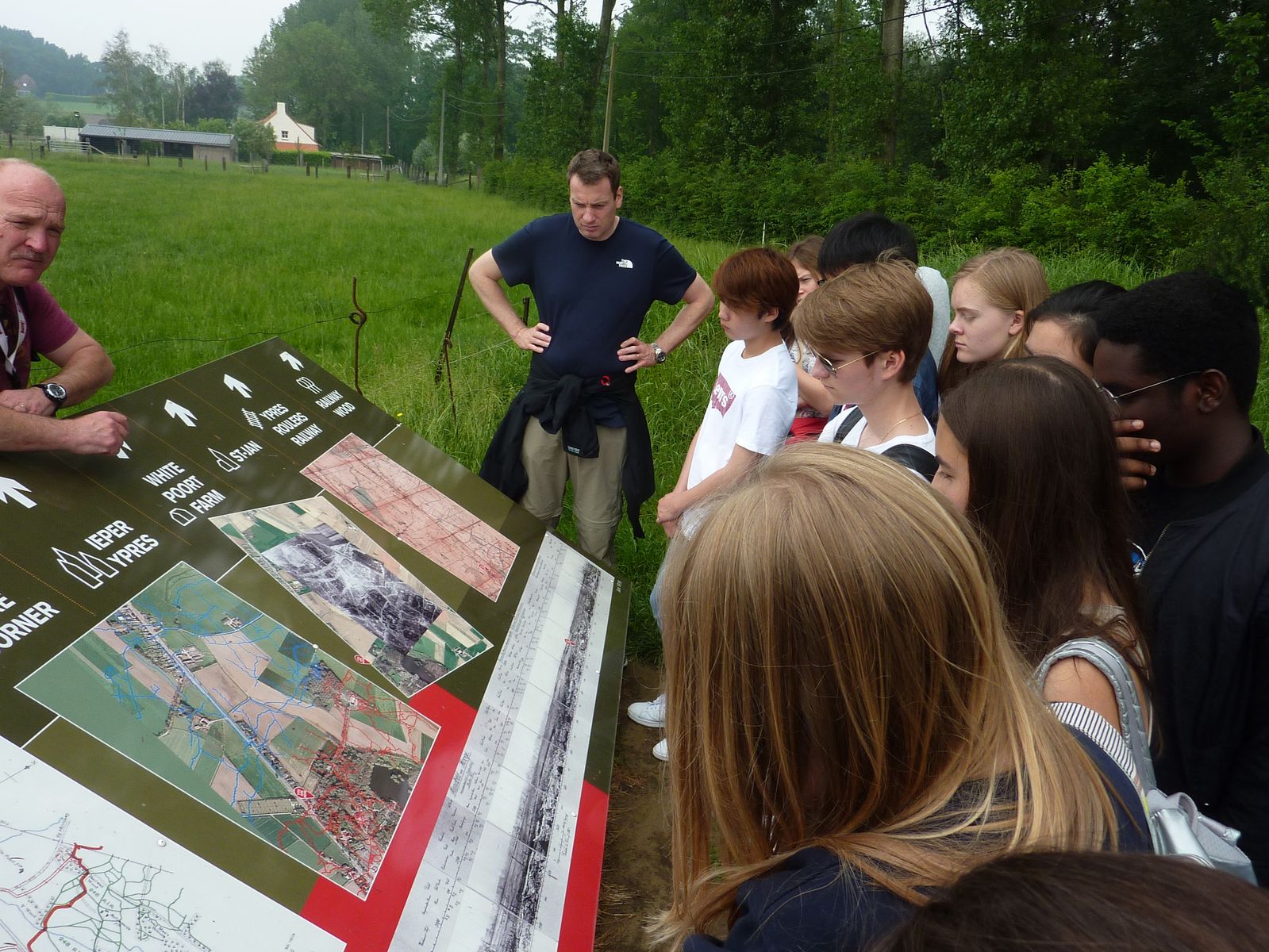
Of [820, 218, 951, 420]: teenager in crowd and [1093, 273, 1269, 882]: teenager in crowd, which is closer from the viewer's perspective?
[1093, 273, 1269, 882]: teenager in crowd

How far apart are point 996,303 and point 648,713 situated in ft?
6.81

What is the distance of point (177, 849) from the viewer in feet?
4.92

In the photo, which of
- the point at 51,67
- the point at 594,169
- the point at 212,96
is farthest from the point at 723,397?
the point at 51,67

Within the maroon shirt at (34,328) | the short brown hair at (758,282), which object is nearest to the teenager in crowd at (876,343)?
the short brown hair at (758,282)

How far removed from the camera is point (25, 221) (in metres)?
2.22

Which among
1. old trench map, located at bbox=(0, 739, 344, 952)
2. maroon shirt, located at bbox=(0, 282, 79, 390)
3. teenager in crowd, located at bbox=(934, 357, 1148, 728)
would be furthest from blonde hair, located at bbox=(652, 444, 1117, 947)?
maroon shirt, located at bbox=(0, 282, 79, 390)

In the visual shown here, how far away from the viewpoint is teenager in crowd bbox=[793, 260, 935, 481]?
7.47 feet

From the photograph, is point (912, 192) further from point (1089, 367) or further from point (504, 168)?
point (504, 168)

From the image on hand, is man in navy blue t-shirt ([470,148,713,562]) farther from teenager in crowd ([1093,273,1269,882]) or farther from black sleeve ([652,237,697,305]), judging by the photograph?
teenager in crowd ([1093,273,1269,882])

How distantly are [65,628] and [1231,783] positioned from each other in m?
2.38

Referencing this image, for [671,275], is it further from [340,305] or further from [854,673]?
[340,305]

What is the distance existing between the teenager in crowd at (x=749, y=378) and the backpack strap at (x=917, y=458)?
0.71 m

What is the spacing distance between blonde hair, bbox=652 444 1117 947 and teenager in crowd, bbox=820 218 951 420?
244 centimetres

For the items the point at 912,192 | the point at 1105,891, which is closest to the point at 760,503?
the point at 1105,891
